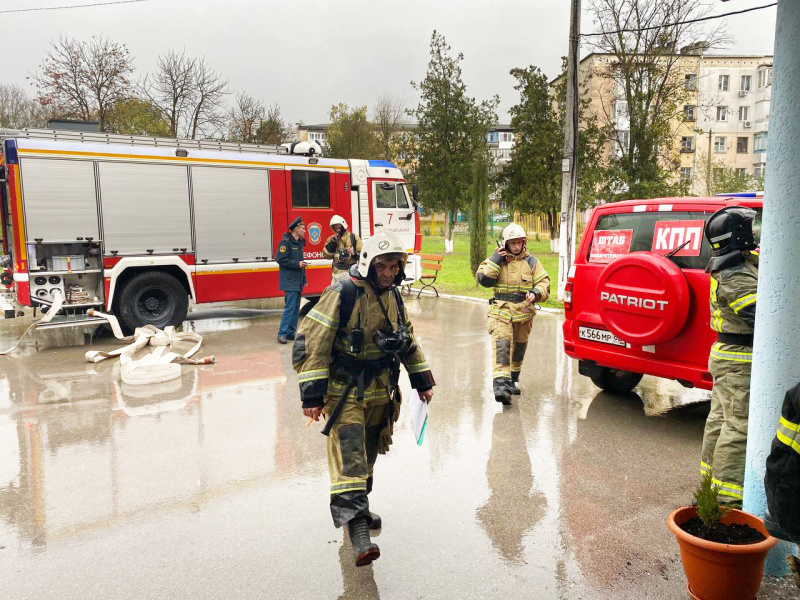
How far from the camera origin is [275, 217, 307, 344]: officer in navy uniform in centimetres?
969

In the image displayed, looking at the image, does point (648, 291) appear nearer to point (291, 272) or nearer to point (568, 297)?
point (568, 297)

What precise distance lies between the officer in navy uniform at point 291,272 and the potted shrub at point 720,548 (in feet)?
24.3

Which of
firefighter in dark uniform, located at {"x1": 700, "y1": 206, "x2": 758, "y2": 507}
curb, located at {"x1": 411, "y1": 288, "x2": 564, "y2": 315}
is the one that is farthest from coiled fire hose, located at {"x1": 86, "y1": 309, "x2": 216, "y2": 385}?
curb, located at {"x1": 411, "y1": 288, "x2": 564, "y2": 315}

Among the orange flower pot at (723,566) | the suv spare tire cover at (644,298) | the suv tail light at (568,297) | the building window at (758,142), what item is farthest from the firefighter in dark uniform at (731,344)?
the building window at (758,142)

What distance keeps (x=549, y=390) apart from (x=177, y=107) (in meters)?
26.0

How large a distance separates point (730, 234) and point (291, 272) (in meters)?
6.99

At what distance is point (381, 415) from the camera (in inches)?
146

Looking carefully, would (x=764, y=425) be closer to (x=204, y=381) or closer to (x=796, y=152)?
(x=796, y=152)

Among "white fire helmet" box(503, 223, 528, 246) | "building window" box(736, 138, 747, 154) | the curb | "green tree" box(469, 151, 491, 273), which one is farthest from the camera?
"building window" box(736, 138, 747, 154)

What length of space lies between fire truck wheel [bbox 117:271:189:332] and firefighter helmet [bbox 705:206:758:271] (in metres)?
8.71

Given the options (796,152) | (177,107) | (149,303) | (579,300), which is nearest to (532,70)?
(177,107)

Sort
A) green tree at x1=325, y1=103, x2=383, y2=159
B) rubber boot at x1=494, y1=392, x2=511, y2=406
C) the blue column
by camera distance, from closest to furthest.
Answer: the blue column, rubber boot at x1=494, y1=392, x2=511, y2=406, green tree at x1=325, y1=103, x2=383, y2=159

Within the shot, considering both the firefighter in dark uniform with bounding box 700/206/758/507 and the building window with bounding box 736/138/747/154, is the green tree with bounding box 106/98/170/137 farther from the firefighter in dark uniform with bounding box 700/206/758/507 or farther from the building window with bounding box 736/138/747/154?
the building window with bounding box 736/138/747/154

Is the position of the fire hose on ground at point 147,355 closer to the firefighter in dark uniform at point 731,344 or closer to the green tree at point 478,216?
the firefighter in dark uniform at point 731,344
